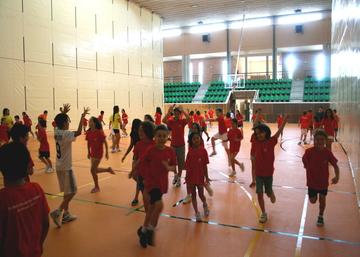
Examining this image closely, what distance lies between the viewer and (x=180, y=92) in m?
32.0

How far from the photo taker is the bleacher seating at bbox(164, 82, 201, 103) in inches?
1216

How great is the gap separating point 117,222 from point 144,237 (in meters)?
0.99

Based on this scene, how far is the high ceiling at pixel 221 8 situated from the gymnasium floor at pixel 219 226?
2020 centimetres

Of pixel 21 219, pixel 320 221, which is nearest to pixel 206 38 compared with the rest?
pixel 320 221

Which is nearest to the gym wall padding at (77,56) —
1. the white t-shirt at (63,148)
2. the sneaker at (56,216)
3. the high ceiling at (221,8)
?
the high ceiling at (221,8)

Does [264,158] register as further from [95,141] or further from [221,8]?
[221,8]

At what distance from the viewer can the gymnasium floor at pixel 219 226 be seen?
3.82 m

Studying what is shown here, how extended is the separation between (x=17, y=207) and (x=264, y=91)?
27859 mm

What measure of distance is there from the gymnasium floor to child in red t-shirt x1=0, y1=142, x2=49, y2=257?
1.74 metres

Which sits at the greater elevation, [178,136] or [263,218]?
[178,136]

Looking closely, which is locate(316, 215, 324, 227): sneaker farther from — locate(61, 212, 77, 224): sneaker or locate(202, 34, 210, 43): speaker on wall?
locate(202, 34, 210, 43): speaker on wall

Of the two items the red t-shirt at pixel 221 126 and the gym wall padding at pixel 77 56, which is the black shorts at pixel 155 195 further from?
the gym wall padding at pixel 77 56

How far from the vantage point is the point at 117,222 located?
474 cm

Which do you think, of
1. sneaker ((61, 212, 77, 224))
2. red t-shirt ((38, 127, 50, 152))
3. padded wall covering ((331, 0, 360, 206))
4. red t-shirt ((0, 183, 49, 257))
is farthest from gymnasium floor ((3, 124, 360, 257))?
red t-shirt ((0, 183, 49, 257))
